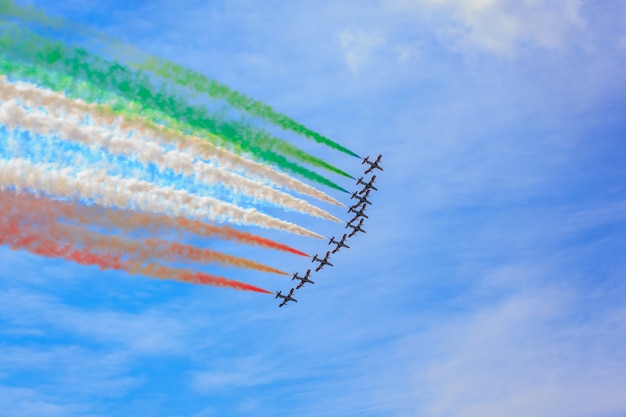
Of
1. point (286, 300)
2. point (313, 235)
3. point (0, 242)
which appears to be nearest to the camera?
point (0, 242)

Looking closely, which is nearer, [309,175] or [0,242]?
[0,242]

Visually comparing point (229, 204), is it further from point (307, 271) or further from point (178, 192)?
point (307, 271)

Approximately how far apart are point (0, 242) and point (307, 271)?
86.6ft

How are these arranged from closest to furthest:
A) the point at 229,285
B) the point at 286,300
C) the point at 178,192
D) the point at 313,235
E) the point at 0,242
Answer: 1. the point at 0,242
2. the point at 178,192
3. the point at 229,285
4. the point at 313,235
5. the point at 286,300

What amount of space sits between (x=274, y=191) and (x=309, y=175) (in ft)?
8.86

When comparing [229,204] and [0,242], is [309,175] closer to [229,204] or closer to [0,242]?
[229,204]

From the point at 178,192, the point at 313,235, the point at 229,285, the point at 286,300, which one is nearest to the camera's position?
the point at 178,192

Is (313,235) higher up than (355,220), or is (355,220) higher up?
(355,220)

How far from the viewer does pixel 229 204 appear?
179 feet

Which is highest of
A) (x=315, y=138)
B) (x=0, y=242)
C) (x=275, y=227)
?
(x=315, y=138)

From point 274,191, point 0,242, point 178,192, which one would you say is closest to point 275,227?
point 274,191

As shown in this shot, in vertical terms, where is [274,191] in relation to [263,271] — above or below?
above

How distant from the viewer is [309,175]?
57.1 meters

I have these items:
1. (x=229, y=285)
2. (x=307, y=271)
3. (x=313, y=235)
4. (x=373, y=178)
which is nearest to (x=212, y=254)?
(x=229, y=285)
